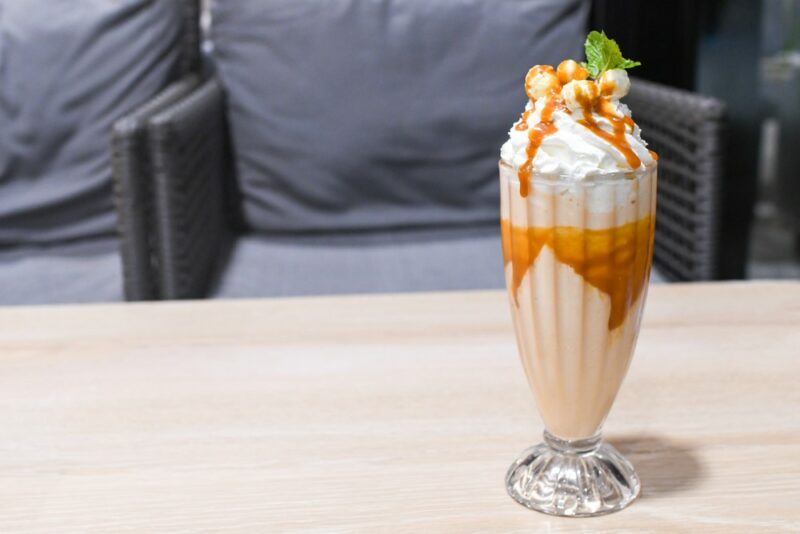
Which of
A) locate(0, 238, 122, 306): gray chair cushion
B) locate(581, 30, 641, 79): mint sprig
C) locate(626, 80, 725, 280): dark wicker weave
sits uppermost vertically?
locate(581, 30, 641, 79): mint sprig

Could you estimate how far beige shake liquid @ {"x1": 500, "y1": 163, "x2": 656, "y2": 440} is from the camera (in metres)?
0.57

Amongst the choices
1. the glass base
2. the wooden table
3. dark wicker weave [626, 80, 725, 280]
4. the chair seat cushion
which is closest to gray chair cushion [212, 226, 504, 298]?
the chair seat cushion

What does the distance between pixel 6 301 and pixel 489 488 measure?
1.15m

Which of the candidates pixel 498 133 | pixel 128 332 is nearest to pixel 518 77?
pixel 498 133

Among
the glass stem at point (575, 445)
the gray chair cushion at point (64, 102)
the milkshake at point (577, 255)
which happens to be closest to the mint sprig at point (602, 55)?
the milkshake at point (577, 255)

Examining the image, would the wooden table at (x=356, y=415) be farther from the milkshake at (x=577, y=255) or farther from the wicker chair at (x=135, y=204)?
the wicker chair at (x=135, y=204)

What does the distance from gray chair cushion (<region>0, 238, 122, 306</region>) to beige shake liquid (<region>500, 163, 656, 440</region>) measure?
3.50 ft

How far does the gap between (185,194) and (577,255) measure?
0.98 metres

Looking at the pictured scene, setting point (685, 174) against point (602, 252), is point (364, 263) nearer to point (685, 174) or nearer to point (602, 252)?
point (685, 174)

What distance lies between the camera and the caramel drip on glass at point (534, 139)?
58cm

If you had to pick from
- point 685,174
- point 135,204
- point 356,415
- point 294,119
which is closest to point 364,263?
point 294,119

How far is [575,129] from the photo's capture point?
0.58 metres

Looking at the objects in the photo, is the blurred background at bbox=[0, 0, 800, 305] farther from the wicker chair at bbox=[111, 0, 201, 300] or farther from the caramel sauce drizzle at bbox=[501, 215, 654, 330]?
the caramel sauce drizzle at bbox=[501, 215, 654, 330]

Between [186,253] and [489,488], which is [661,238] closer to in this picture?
[186,253]
